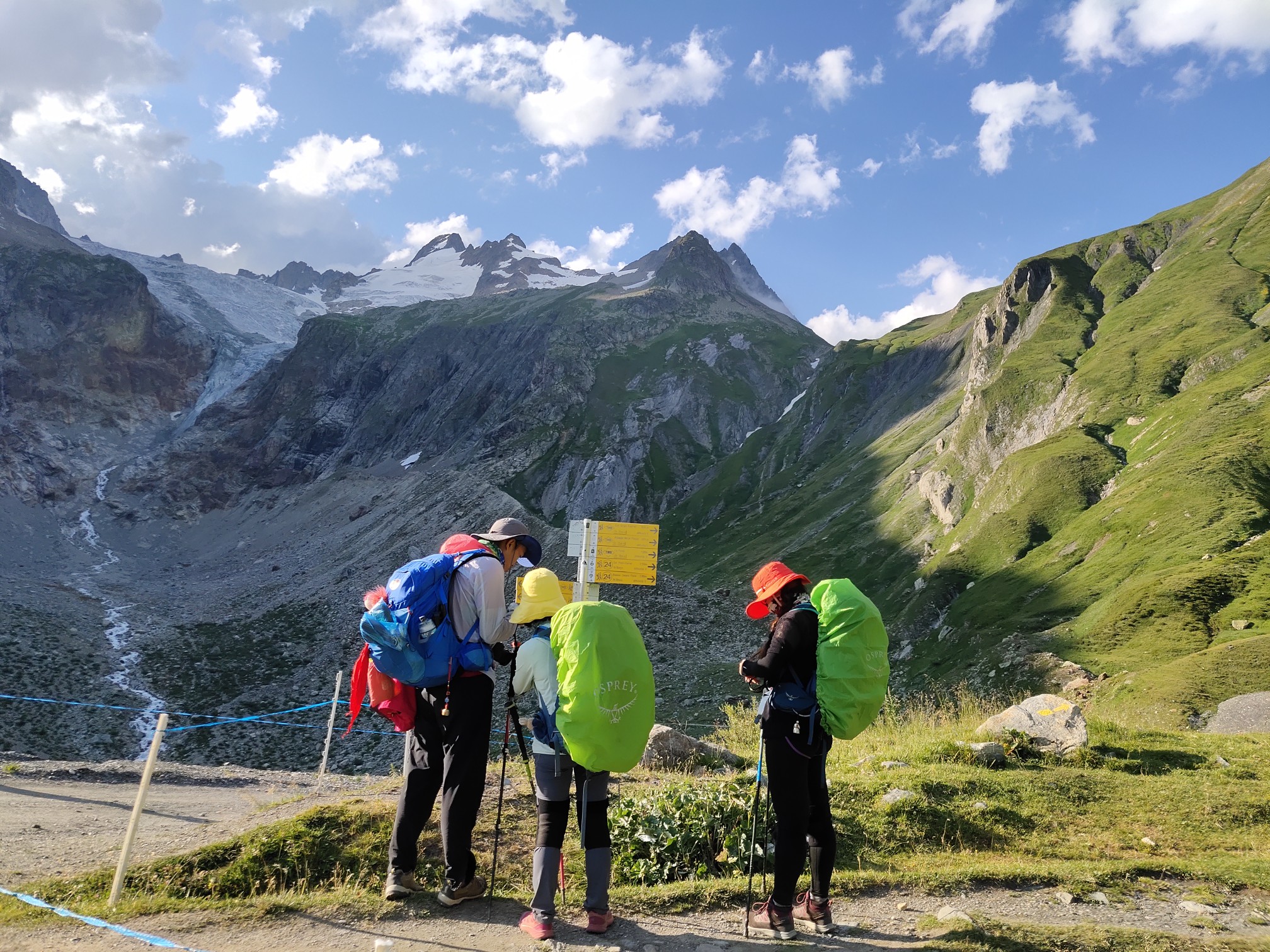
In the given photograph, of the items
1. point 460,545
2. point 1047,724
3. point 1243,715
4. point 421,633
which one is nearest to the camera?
point 421,633

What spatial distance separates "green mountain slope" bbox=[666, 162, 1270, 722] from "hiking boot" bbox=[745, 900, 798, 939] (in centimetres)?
1473

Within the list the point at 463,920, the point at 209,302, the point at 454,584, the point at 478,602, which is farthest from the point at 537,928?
the point at 209,302

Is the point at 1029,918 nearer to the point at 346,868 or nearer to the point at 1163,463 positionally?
the point at 346,868

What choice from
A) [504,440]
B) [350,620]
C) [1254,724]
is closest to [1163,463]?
[1254,724]

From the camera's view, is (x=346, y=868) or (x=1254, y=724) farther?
(x=1254, y=724)

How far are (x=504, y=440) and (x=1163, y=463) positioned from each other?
82817mm

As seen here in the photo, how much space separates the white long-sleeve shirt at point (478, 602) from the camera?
578cm

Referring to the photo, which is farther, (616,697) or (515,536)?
(515,536)

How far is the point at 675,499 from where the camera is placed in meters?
94.2

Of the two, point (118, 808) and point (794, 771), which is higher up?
point (794, 771)

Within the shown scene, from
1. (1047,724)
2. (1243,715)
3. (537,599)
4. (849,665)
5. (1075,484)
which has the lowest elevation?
(1047,724)

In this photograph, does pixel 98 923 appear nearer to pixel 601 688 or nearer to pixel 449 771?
pixel 449 771

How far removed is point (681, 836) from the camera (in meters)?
7.32

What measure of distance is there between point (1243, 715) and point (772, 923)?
14102 millimetres
